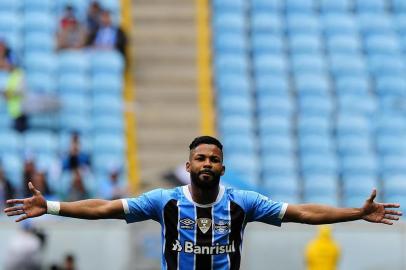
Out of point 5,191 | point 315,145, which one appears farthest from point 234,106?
point 5,191

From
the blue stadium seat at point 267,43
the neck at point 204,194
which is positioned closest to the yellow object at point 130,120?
the blue stadium seat at point 267,43

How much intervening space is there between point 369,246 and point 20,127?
5808mm

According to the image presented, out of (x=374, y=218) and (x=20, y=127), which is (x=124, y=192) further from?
(x=374, y=218)

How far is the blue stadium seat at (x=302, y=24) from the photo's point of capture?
20.6m

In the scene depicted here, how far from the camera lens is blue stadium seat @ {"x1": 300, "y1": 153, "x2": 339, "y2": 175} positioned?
1757cm

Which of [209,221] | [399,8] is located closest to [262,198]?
[209,221]

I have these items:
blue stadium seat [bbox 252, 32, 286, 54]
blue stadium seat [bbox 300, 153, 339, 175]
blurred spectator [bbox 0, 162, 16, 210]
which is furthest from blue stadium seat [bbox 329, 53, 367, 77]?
blurred spectator [bbox 0, 162, 16, 210]

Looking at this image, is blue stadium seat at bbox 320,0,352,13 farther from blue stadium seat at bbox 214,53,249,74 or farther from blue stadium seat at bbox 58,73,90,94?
blue stadium seat at bbox 58,73,90,94

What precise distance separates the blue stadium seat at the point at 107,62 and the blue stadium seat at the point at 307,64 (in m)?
2.99

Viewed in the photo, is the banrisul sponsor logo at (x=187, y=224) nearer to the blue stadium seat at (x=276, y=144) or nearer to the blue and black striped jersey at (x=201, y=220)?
the blue and black striped jersey at (x=201, y=220)

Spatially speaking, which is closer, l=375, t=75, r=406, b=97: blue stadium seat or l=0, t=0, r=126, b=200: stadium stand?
l=0, t=0, r=126, b=200: stadium stand

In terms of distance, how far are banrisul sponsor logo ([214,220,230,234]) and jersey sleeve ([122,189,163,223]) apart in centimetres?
38

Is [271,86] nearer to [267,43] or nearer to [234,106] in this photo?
[234,106]

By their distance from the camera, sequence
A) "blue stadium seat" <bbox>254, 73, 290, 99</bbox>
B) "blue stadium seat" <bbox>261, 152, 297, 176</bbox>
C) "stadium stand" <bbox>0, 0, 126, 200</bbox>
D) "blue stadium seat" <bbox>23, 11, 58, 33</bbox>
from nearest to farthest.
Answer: "stadium stand" <bbox>0, 0, 126, 200</bbox>, "blue stadium seat" <bbox>261, 152, 297, 176</bbox>, "blue stadium seat" <bbox>254, 73, 290, 99</bbox>, "blue stadium seat" <bbox>23, 11, 58, 33</bbox>
